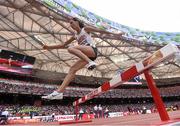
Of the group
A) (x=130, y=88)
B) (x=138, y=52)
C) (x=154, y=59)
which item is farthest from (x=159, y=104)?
(x=130, y=88)

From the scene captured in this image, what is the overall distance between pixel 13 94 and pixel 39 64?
11.4 meters

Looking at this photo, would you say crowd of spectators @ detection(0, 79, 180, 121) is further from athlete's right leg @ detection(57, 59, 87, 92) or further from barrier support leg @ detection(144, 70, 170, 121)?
barrier support leg @ detection(144, 70, 170, 121)

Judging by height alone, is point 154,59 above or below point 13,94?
below

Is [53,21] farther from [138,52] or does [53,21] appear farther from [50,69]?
[50,69]

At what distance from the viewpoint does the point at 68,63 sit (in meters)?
51.2

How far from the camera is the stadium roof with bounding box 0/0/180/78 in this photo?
97.6ft

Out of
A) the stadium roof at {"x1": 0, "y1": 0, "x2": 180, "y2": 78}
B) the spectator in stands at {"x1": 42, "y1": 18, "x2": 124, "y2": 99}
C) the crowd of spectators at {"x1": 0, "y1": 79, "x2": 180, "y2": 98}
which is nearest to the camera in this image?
the spectator in stands at {"x1": 42, "y1": 18, "x2": 124, "y2": 99}

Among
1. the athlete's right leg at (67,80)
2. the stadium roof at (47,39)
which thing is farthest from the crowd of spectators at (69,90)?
the athlete's right leg at (67,80)

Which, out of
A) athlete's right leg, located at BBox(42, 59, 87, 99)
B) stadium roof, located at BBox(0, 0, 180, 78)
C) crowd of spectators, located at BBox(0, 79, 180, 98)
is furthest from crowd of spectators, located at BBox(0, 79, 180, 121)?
athlete's right leg, located at BBox(42, 59, 87, 99)

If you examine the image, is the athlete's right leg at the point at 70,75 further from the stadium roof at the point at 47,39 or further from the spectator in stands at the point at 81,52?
the stadium roof at the point at 47,39

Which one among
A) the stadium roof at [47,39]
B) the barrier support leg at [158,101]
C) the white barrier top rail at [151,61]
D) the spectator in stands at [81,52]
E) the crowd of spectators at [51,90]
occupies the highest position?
the stadium roof at [47,39]

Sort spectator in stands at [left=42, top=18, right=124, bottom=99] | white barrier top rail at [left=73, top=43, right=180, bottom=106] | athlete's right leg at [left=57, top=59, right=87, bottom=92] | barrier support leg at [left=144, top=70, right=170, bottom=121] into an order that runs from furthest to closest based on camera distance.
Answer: athlete's right leg at [left=57, top=59, right=87, bottom=92] < spectator in stands at [left=42, top=18, right=124, bottom=99] < barrier support leg at [left=144, top=70, right=170, bottom=121] < white barrier top rail at [left=73, top=43, right=180, bottom=106]

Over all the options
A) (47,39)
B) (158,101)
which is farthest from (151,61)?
(47,39)

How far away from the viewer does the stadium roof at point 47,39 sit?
2975cm
